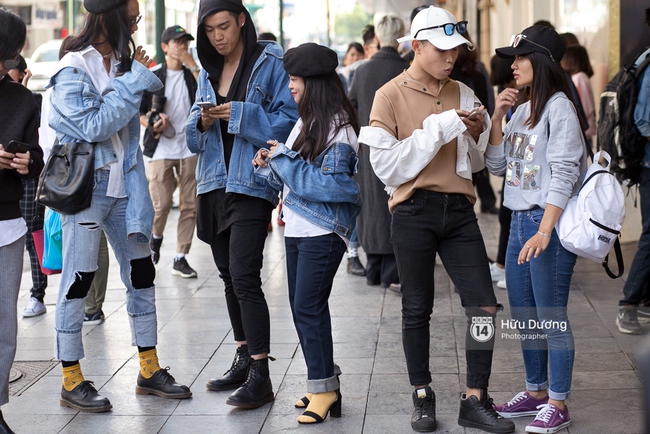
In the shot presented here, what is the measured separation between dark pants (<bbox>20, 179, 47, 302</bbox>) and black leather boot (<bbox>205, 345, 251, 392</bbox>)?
7.69 feet

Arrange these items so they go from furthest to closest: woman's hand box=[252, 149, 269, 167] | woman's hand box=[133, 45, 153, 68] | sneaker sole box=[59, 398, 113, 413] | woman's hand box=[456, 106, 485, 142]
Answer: woman's hand box=[133, 45, 153, 68], sneaker sole box=[59, 398, 113, 413], woman's hand box=[252, 149, 269, 167], woman's hand box=[456, 106, 485, 142]

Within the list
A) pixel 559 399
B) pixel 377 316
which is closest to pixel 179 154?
pixel 377 316

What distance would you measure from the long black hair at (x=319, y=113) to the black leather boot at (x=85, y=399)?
1649 millimetres

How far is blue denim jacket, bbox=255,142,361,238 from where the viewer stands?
13.9 feet

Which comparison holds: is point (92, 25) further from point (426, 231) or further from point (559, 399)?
point (559, 399)

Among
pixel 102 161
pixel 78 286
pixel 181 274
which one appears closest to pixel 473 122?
pixel 102 161

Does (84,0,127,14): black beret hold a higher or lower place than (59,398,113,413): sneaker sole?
higher

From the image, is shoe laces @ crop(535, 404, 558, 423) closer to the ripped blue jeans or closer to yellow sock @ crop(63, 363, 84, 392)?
the ripped blue jeans

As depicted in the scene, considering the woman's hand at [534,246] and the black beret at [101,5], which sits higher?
the black beret at [101,5]

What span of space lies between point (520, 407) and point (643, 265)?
1982mm

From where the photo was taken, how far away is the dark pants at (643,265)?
5977 millimetres

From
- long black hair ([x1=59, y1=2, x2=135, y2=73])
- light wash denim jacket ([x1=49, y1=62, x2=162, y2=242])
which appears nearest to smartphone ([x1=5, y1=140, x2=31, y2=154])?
light wash denim jacket ([x1=49, y1=62, x2=162, y2=242])

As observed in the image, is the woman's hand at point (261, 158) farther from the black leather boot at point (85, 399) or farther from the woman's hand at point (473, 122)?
the black leather boot at point (85, 399)

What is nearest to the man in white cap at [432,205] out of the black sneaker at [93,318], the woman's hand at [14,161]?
the woman's hand at [14,161]
